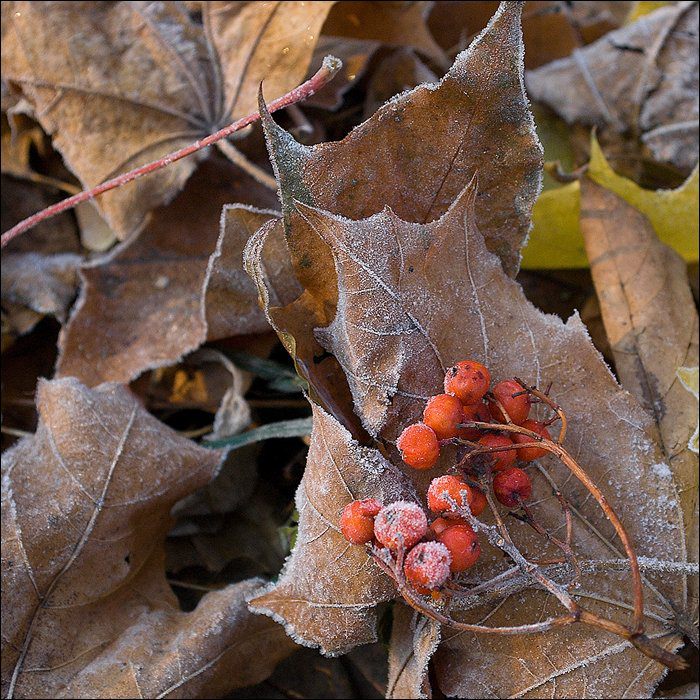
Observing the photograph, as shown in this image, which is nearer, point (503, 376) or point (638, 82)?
point (503, 376)

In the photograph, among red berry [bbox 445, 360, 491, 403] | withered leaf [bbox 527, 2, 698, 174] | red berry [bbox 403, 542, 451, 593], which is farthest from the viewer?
withered leaf [bbox 527, 2, 698, 174]

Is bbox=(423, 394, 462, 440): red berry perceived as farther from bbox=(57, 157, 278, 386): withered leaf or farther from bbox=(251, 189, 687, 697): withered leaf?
bbox=(57, 157, 278, 386): withered leaf

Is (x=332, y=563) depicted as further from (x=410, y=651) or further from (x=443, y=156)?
(x=443, y=156)

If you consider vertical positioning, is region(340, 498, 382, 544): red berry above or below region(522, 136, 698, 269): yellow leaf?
above

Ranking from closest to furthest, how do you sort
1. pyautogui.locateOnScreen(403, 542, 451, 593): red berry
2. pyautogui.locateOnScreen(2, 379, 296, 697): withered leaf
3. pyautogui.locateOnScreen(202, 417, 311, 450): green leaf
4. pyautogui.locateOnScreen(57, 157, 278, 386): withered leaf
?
pyautogui.locateOnScreen(403, 542, 451, 593): red berry → pyautogui.locateOnScreen(2, 379, 296, 697): withered leaf → pyautogui.locateOnScreen(202, 417, 311, 450): green leaf → pyautogui.locateOnScreen(57, 157, 278, 386): withered leaf

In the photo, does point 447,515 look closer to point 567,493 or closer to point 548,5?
point 567,493

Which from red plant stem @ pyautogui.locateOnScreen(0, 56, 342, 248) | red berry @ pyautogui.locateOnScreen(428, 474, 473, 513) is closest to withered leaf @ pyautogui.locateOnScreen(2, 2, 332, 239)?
red plant stem @ pyautogui.locateOnScreen(0, 56, 342, 248)

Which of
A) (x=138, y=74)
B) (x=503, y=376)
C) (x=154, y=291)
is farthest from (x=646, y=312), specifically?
(x=138, y=74)
